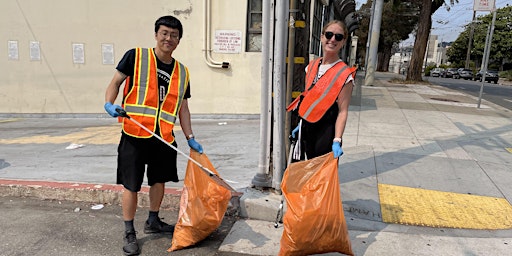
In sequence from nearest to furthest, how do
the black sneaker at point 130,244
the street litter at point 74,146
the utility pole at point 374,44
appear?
the black sneaker at point 130,244 → the street litter at point 74,146 → the utility pole at point 374,44

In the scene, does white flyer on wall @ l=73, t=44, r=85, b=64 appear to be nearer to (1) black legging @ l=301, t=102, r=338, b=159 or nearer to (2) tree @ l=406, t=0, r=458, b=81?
(1) black legging @ l=301, t=102, r=338, b=159

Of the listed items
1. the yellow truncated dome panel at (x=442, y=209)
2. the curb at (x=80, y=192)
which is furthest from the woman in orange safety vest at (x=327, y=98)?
the yellow truncated dome panel at (x=442, y=209)

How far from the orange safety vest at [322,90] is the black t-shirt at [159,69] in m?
1.08

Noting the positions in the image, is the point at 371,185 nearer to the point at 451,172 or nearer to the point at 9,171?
the point at 451,172

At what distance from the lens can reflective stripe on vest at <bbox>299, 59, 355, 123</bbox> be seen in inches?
108

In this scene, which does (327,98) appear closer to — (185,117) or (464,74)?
(185,117)

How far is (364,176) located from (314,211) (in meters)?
2.24

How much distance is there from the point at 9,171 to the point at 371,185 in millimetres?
4376

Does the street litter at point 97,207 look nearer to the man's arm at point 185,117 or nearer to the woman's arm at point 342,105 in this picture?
the man's arm at point 185,117

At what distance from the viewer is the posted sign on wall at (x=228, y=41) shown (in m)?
8.39

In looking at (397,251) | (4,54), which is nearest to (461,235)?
(397,251)

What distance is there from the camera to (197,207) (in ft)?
9.39

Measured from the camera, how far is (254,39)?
841cm

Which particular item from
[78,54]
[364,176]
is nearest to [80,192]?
[364,176]
